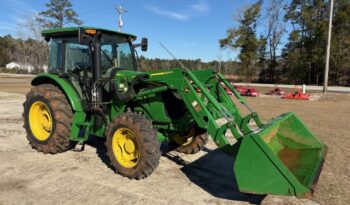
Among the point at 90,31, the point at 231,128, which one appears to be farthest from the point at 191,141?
the point at 90,31

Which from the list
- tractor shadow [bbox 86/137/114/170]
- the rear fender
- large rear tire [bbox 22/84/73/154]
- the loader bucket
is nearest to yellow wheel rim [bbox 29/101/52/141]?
large rear tire [bbox 22/84/73/154]

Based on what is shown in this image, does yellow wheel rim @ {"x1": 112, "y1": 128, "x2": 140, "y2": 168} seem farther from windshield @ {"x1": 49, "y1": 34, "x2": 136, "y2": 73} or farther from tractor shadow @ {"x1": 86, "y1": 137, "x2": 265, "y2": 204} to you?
windshield @ {"x1": 49, "y1": 34, "x2": 136, "y2": 73}

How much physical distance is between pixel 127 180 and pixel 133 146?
0.53m

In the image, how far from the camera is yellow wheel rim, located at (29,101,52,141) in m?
6.68

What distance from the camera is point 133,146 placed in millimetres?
5227

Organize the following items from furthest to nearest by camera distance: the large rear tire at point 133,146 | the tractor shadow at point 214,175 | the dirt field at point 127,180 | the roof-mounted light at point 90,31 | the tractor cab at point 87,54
Result: the tractor cab at point 87,54 → the roof-mounted light at point 90,31 → the large rear tire at point 133,146 → the tractor shadow at point 214,175 → the dirt field at point 127,180

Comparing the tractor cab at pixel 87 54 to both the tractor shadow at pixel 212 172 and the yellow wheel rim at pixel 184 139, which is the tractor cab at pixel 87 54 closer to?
the tractor shadow at pixel 212 172

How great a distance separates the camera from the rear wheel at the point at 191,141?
633cm

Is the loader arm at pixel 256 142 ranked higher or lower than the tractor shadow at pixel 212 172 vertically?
higher

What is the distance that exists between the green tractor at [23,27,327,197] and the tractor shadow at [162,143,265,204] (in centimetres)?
38

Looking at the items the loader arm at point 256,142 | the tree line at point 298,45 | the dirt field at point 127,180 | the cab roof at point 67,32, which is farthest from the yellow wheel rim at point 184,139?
the tree line at point 298,45

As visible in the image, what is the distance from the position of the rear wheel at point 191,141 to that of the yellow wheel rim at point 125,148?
135 cm

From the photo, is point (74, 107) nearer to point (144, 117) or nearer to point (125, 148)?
point (125, 148)

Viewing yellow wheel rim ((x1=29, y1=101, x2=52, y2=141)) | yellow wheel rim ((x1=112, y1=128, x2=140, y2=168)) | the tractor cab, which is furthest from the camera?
yellow wheel rim ((x1=29, y1=101, x2=52, y2=141))
